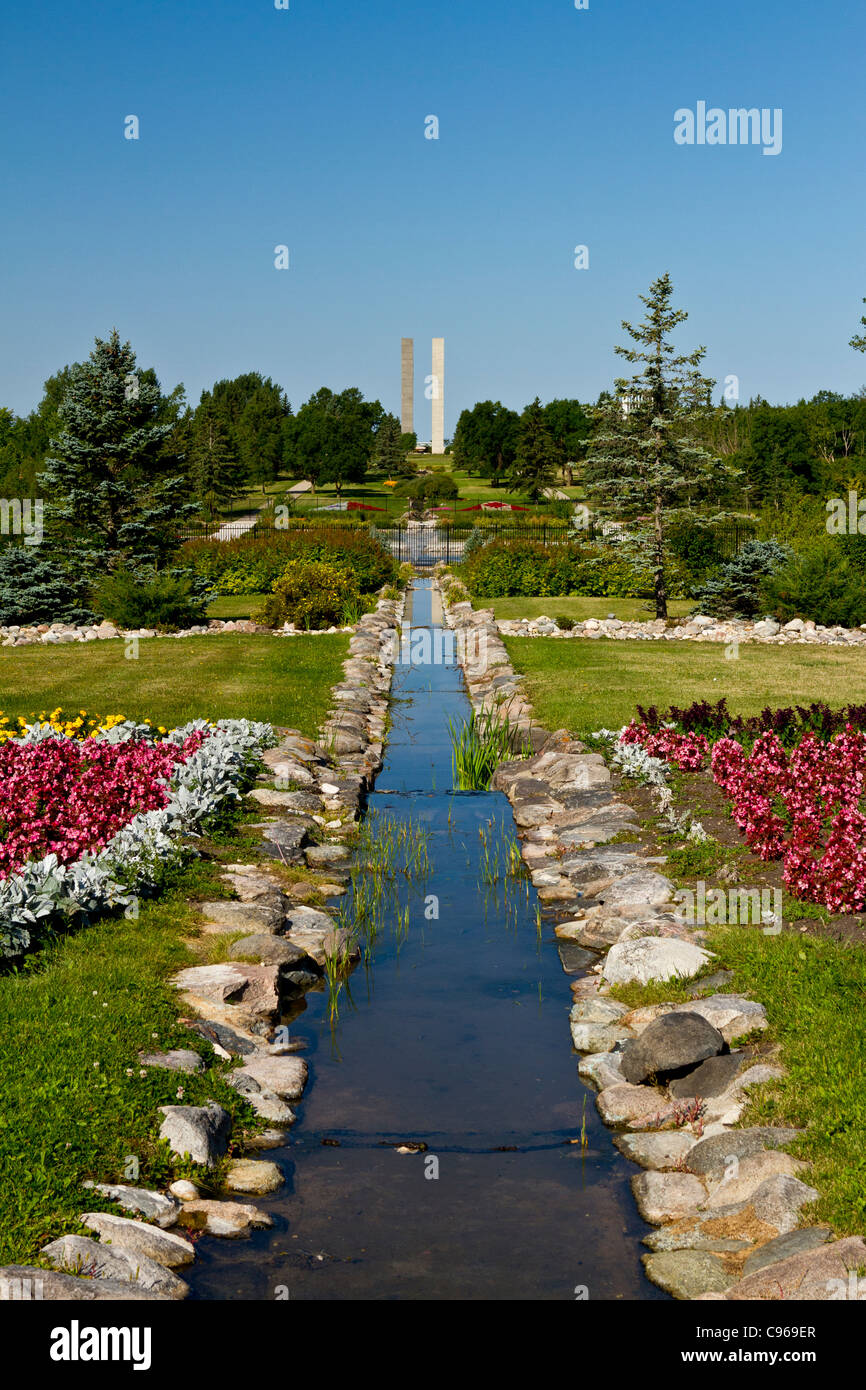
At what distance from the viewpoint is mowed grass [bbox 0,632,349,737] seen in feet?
41.0

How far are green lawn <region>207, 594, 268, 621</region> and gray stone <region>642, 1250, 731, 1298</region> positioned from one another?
18557 mm

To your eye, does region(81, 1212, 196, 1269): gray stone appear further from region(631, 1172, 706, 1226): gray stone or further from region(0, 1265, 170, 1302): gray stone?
region(631, 1172, 706, 1226): gray stone

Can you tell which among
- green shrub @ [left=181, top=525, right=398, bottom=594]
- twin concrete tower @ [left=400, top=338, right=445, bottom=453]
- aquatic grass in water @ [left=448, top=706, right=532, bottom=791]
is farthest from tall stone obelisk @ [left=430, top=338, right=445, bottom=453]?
aquatic grass in water @ [left=448, top=706, right=532, bottom=791]

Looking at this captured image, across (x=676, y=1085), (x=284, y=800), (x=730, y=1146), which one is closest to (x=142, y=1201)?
(x=730, y=1146)

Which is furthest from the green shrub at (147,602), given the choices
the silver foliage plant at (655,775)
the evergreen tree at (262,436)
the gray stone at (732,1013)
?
the evergreen tree at (262,436)

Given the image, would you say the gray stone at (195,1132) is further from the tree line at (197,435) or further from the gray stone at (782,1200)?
the tree line at (197,435)

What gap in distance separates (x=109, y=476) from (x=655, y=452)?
10112 mm

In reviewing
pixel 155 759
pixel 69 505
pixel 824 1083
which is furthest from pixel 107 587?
pixel 824 1083

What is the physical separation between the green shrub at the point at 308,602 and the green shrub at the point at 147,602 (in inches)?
58.0

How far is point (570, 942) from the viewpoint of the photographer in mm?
7188

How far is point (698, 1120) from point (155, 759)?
208 inches

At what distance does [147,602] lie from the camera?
20.1m

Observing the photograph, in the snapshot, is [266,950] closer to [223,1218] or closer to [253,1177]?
[253,1177]

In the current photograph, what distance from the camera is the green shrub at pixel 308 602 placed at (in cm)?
2083
